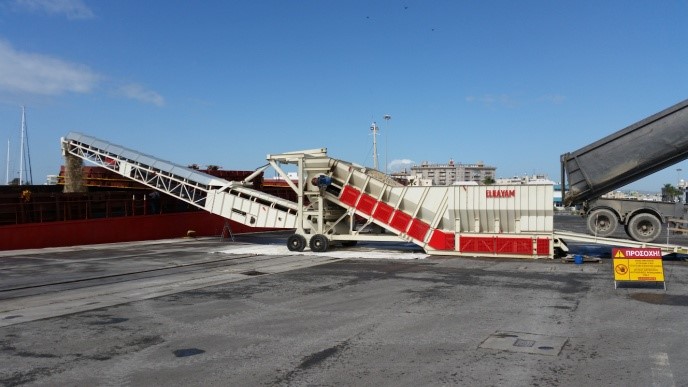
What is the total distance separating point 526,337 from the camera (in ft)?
26.0

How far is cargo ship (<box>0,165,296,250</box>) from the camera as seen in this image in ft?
72.3

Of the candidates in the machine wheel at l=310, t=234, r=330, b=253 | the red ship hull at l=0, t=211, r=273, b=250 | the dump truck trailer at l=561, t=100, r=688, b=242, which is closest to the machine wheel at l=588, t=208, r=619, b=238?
the dump truck trailer at l=561, t=100, r=688, b=242

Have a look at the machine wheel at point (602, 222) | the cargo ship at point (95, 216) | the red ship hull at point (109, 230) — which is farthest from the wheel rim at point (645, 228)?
the red ship hull at point (109, 230)

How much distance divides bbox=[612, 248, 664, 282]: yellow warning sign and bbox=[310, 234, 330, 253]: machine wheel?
10.5 metres

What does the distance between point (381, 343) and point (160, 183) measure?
19.0 meters

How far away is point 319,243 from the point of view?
66.1 feet

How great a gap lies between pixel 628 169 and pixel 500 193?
400 centimetres

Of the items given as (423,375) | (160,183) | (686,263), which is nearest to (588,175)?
(686,263)

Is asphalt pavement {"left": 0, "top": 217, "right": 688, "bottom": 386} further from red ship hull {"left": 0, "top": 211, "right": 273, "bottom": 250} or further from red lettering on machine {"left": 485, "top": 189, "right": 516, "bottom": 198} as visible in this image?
red ship hull {"left": 0, "top": 211, "right": 273, "bottom": 250}

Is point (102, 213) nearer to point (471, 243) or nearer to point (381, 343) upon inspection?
point (471, 243)

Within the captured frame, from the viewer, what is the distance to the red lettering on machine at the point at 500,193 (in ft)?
59.1

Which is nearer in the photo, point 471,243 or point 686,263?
point 686,263

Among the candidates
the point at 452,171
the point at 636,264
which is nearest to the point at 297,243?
the point at 636,264

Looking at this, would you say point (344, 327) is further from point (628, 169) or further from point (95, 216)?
point (95, 216)
